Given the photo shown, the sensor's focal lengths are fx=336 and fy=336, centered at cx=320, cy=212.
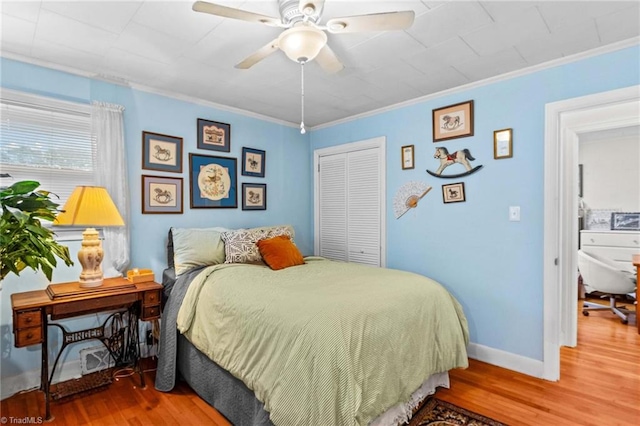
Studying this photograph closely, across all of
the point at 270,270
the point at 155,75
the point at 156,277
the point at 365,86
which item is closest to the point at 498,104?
the point at 365,86

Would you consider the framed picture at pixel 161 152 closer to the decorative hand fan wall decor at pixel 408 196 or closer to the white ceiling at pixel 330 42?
the white ceiling at pixel 330 42

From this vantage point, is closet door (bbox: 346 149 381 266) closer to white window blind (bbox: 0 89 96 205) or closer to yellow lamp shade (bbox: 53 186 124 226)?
yellow lamp shade (bbox: 53 186 124 226)

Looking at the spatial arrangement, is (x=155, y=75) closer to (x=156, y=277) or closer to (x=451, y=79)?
(x=156, y=277)

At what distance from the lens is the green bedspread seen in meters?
1.52

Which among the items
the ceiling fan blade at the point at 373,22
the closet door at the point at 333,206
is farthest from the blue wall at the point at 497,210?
the ceiling fan blade at the point at 373,22

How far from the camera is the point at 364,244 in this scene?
12.4ft

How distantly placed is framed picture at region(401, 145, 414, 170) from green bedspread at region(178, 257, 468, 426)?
48.2 inches

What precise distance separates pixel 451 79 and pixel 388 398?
96.1 inches

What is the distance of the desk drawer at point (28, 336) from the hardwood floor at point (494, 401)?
49cm

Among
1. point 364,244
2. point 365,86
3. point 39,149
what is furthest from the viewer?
point 364,244

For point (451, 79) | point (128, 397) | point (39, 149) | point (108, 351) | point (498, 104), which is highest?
point (451, 79)

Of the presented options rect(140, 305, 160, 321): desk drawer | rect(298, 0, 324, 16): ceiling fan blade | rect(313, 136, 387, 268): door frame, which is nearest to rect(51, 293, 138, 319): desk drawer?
rect(140, 305, 160, 321): desk drawer

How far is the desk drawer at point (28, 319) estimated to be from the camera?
1983mm

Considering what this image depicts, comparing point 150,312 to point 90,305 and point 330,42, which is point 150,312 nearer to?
point 90,305
